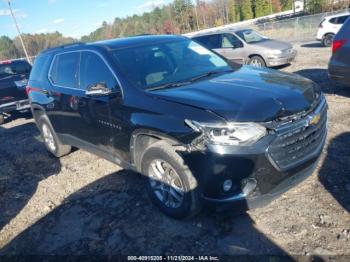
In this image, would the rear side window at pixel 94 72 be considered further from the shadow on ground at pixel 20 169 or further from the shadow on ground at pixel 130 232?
the shadow on ground at pixel 20 169

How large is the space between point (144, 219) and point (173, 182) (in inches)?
25.5

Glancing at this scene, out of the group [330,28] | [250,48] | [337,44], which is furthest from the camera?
[330,28]

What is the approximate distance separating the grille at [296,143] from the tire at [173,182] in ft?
2.61

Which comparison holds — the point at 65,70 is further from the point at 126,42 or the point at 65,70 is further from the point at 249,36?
the point at 249,36

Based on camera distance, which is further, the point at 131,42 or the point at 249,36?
the point at 249,36

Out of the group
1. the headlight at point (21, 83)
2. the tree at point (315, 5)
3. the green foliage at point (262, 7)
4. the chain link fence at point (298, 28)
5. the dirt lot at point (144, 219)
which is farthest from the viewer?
the green foliage at point (262, 7)

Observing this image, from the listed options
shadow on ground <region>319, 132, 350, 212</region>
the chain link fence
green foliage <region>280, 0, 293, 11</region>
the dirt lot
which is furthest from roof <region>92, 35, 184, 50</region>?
green foliage <region>280, 0, 293, 11</region>

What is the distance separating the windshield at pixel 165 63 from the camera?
3.98 metres

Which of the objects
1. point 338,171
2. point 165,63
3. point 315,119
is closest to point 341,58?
point 338,171

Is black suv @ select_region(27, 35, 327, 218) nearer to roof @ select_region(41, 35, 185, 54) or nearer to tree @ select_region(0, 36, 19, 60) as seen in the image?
roof @ select_region(41, 35, 185, 54)

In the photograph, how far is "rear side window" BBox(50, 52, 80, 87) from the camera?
4.90m

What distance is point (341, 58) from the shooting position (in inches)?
270

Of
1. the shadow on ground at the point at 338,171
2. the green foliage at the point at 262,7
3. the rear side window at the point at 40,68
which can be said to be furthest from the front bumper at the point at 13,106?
the green foliage at the point at 262,7

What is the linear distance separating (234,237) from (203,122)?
1.19 meters
